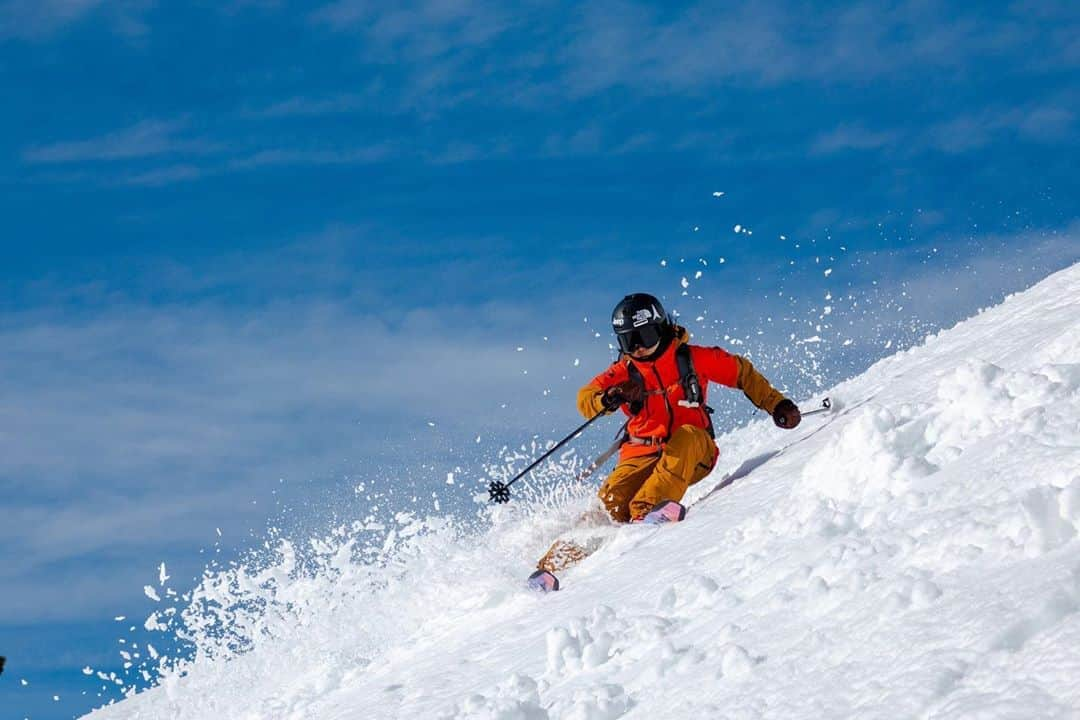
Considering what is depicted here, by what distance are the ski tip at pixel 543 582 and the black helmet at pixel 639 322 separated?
208 centimetres

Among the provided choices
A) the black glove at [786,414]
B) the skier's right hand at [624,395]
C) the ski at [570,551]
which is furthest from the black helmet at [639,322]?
the ski at [570,551]

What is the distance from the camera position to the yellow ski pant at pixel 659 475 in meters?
8.41

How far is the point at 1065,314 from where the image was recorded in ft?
28.3

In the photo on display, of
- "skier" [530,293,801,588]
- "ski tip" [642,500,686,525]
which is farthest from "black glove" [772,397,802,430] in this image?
"ski tip" [642,500,686,525]

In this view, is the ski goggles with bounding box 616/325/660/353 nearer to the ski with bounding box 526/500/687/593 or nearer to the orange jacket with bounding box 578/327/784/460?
the orange jacket with bounding box 578/327/784/460

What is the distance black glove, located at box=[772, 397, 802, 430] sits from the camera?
8.66m

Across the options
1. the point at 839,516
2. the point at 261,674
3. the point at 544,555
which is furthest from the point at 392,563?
the point at 839,516

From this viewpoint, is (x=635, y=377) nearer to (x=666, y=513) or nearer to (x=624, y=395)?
(x=624, y=395)

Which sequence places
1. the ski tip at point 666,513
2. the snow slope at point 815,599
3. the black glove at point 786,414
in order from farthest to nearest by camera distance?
the black glove at point 786,414 < the ski tip at point 666,513 < the snow slope at point 815,599

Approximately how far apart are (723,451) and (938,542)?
8.31m

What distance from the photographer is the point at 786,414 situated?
870 cm

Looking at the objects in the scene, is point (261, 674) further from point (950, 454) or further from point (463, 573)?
point (950, 454)

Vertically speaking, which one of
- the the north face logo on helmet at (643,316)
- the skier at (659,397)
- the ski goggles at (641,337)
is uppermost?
the the north face logo on helmet at (643,316)

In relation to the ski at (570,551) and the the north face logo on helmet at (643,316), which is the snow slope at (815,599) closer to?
the ski at (570,551)
